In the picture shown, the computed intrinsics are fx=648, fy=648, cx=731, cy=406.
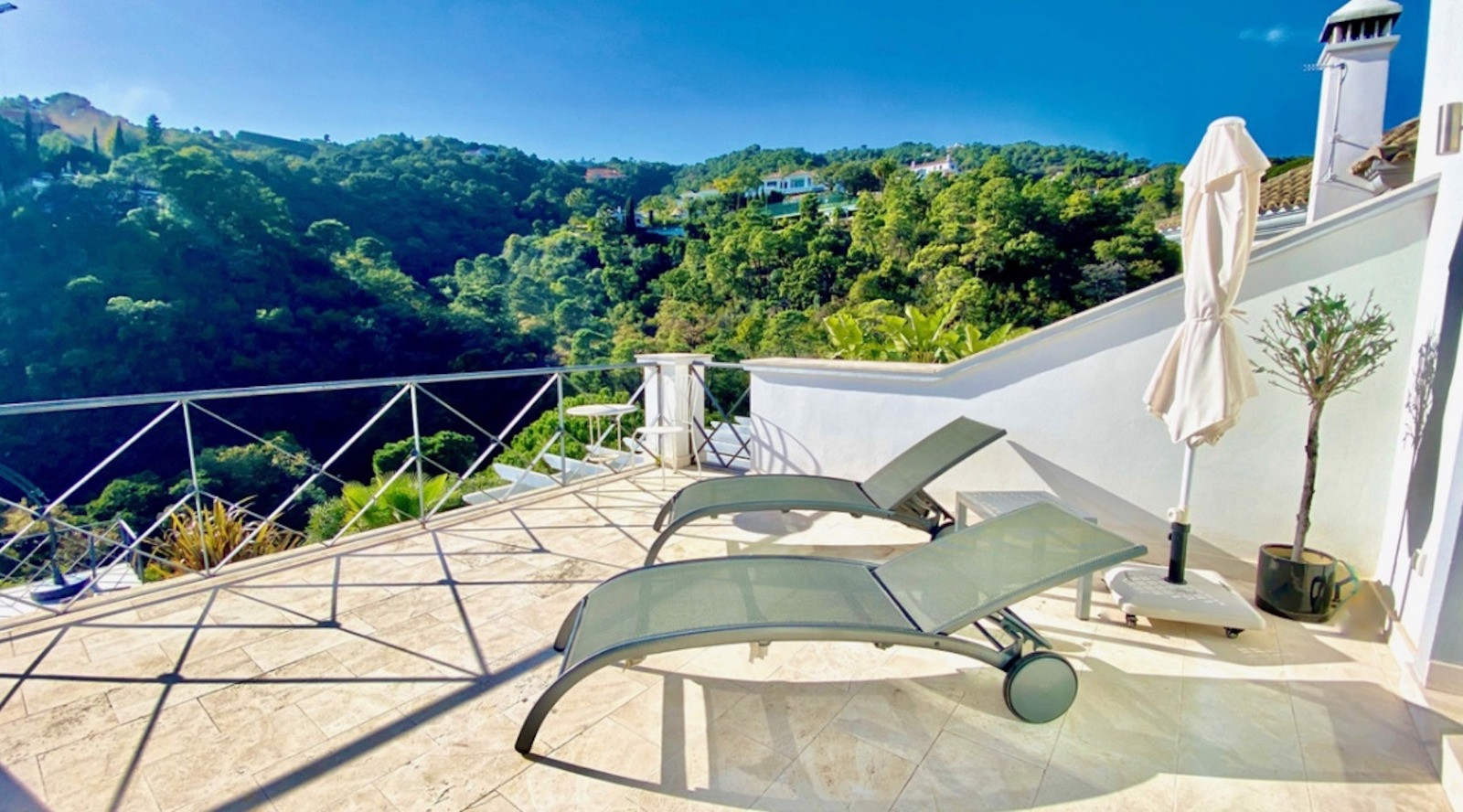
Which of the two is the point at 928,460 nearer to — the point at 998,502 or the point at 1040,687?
the point at 998,502

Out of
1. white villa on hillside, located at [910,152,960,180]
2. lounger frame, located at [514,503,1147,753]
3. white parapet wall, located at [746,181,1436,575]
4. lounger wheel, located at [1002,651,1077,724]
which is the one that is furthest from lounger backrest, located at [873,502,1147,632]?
white villa on hillside, located at [910,152,960,180]

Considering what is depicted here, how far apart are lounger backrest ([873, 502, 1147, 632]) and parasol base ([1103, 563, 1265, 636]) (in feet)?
2.27

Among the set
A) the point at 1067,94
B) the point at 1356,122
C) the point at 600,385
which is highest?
the point at 1067,94

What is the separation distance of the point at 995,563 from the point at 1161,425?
1901 millimetres

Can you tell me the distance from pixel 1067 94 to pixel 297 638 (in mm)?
39230

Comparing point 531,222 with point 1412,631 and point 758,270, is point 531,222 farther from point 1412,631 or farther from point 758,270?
point 1412,631

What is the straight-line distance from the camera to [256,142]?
36.0m

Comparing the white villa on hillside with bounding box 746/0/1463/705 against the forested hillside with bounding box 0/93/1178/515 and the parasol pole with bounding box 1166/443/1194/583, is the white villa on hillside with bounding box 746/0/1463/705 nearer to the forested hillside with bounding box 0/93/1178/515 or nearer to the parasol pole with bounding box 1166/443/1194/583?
the parasol pole with bounding box 1166/443/1194/583

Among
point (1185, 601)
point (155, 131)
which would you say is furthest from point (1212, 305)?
point (155, 131)

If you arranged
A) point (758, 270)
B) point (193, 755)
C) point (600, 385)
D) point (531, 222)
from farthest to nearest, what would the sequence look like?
point (531, 222), point (758, 270), point (600, 385), point (193, 755)

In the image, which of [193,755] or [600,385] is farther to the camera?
[600,385]

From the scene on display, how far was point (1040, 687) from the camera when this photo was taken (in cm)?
222

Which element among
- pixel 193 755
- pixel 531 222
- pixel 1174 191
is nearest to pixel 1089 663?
pixel 193 755

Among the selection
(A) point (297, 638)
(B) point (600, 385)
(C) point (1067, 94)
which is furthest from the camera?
(C) point (1067, 94)
